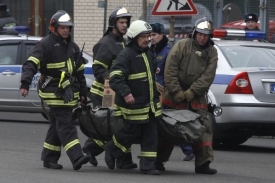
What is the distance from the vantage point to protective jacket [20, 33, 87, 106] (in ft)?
32.9

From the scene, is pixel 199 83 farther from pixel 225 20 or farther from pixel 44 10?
pixel 44 10

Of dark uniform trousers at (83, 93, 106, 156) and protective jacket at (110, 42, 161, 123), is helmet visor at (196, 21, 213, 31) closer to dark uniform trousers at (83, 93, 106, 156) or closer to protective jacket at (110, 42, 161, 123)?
protective jacket at (110, 42, 161, 123)

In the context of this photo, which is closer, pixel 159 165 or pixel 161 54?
pixel 159 165

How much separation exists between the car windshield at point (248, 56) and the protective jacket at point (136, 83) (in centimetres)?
295

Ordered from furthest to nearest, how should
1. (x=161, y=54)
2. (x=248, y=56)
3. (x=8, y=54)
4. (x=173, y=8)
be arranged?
1. (x=8, y=54)
2. (x=173, y=8)
3. (x=248, y=56)
4. (x=161, y=54)

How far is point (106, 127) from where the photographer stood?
9.89 m

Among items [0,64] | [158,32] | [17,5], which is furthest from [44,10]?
[158,32]

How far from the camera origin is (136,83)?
9.66 metres

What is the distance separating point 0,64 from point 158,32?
5576mm

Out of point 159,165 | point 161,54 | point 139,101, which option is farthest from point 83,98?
point 161,54

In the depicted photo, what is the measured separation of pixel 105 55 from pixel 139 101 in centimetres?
86

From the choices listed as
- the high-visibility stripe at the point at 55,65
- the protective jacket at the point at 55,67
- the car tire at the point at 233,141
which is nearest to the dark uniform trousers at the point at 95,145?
the protective jacket at the point at 55,67

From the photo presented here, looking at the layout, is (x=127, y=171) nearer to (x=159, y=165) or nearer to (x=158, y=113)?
(x=159, y=165)

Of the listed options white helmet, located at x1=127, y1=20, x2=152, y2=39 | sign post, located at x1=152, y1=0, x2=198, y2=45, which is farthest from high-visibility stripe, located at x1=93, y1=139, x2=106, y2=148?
sign post, located at x1=152, y1=0, x2=198, y2=45
